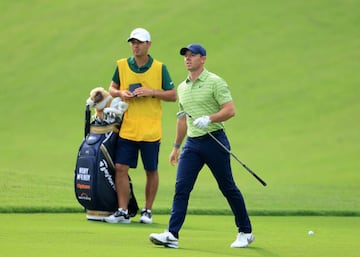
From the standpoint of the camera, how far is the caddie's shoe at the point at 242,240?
10148 millimetres

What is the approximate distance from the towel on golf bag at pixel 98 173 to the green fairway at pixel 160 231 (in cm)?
28

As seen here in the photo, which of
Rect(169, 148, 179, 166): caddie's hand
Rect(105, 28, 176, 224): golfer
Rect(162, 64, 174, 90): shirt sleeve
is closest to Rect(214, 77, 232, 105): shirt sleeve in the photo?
Rect(169, 148, 179, 166): caddie's hand

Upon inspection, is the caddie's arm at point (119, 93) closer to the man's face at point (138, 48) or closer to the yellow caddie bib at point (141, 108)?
the yellow caddie bib at point (141, 108)

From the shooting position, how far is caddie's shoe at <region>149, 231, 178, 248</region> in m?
9.72

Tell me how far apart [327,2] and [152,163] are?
2534 cm

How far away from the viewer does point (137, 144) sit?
1250 centimetres

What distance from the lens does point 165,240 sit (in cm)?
973

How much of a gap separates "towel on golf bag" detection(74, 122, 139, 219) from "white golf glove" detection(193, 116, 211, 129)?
9.05 ft

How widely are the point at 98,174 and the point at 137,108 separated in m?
0.86

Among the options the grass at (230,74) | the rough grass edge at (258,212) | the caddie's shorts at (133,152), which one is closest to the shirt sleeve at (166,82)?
the caddie's shorts at (133,152)

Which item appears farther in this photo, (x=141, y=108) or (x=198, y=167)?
(x=141, y=108)

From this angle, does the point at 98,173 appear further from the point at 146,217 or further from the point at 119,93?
the point at 119,93

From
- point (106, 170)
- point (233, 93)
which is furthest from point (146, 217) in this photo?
point (233, 93)

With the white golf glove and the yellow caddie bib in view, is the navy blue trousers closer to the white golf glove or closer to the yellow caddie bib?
the white golf glove
